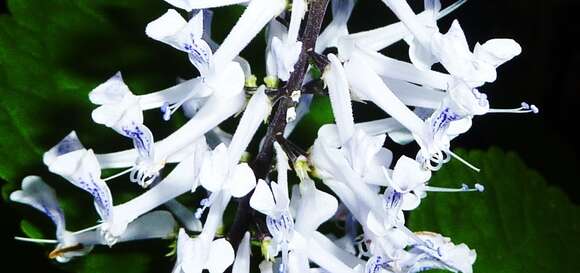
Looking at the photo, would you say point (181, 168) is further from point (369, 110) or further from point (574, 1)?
point (574, 1)

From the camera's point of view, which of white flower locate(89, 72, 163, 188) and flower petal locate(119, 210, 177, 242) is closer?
white flower locate(89, 72, 163, 188)

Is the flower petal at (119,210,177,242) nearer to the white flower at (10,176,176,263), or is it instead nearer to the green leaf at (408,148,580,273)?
the white flower at (10,176,176,263)

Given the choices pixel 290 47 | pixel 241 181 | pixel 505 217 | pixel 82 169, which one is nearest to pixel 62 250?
pixel 82 169

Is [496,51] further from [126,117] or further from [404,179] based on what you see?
[126,117]

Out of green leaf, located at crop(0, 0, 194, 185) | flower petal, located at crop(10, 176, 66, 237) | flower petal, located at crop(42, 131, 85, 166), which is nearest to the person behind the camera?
flower petal, located at crop(42, 131, 85, 166)

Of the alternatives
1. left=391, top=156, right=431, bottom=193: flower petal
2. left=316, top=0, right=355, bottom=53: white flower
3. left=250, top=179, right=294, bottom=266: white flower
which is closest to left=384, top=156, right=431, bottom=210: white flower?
left=391, top=156, right=431, bottom=193: flower petal

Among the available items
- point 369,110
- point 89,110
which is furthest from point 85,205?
point 369,110

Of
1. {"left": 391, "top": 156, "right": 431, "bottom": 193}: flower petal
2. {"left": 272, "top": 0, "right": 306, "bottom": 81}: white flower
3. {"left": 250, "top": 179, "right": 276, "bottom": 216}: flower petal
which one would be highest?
{"left": 272, "top": 0, "right": 306, "bottom": 81}: white flower
